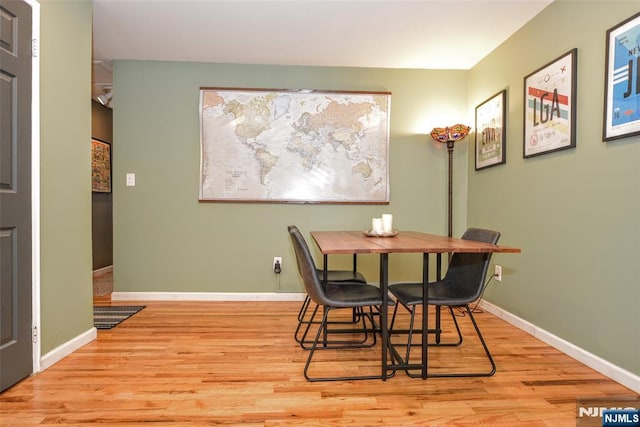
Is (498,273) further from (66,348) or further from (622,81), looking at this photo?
(66,348)

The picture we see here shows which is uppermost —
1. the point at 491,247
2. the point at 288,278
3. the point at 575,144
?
the point at 575,144

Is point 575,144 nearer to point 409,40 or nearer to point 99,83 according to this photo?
point 409,40

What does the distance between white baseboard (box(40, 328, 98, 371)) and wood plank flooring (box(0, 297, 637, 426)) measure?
0.11 feet

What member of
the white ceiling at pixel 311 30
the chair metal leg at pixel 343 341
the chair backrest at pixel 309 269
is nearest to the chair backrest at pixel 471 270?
the chair metal leg at pixel 343 341

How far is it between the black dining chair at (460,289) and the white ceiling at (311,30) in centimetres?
160

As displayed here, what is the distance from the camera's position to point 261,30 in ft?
8.72

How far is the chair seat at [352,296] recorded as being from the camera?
172 centimetres

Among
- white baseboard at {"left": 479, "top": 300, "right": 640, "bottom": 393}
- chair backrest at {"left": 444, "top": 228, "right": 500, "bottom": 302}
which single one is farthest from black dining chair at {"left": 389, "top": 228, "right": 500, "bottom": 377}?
white baseboard at {"left": 479, "top": 300, "right": 640, "bottom": 393}

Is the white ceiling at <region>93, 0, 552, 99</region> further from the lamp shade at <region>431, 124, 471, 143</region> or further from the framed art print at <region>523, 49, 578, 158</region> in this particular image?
the lamp shade at <region>431, 124, 471, 143</region>

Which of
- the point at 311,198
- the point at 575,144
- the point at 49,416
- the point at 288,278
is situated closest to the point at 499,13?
Answer: the point at 575,144

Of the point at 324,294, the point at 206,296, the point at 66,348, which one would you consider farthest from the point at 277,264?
the point at 66,348

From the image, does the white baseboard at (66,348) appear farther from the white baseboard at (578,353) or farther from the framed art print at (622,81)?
the framed art print at (622,81)

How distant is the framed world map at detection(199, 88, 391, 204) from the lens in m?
3.25

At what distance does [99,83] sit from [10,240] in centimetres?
279
